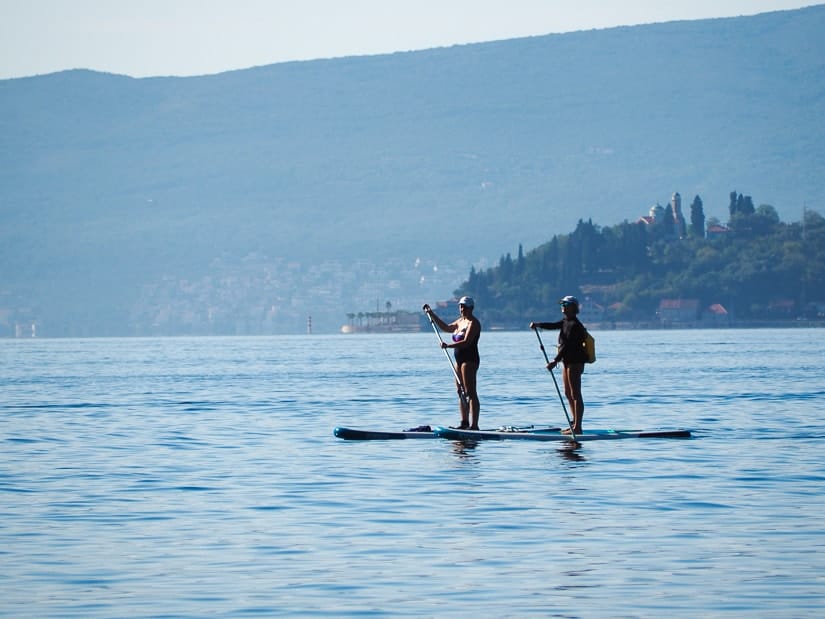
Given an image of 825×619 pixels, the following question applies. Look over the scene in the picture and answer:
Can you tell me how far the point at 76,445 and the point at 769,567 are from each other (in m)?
20.2

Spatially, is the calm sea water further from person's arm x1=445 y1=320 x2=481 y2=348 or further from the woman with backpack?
person's arm x1=445 y1=320 x2=481 y2=348

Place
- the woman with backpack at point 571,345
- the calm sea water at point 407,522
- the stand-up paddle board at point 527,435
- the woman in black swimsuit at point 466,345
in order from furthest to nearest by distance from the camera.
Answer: the stand-up paddle board at point 527,435 → the woman in black swimsuit at point 466,345 → the woman with backpack at point 571,345 → the calm sea water at point 407,522

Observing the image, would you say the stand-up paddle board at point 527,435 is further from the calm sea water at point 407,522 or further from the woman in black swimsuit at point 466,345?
the woman in black swimsuit at point 466,345

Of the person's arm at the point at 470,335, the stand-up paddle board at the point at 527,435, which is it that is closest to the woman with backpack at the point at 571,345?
the stand-up paddle board at the point at 527,435

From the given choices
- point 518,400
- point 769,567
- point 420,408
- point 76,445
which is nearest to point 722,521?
point 769,567

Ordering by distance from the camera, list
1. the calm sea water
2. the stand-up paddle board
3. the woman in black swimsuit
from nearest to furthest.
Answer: the calm sea water
the woman in black swimsuit
the stand-up paddle board

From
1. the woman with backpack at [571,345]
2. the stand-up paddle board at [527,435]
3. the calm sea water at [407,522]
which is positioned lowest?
the calm sea water at [407,522]

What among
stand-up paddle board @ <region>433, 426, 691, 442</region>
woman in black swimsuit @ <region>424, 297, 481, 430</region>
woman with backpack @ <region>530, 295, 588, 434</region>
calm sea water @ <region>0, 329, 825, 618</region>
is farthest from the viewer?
stand-up paddle board @ <region>433, 426, 691, 442</region>

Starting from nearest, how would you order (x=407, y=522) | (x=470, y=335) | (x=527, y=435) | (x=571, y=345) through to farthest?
(x=407, y=522) → (x=571, y=345) → (x=470, y=335) → (x=527, y=435)

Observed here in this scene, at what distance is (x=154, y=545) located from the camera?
1995 centimetres

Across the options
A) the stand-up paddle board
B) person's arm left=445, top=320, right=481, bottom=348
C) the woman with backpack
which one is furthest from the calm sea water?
person's arm left=445, top=320, right=481, bottom=348

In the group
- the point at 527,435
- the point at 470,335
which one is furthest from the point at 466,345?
the point at 527,435

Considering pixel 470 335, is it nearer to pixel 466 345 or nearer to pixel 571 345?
pixel 466 345

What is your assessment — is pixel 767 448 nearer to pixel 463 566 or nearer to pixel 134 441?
pixel 134 441
